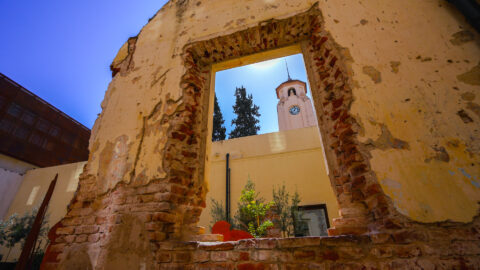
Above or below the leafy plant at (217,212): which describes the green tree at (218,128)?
above

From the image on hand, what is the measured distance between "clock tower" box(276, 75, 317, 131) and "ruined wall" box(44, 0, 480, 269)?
60.4ft

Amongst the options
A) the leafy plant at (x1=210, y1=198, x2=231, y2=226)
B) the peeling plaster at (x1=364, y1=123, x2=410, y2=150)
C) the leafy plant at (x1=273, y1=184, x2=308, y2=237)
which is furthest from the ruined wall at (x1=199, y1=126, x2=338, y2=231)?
the peeling plaster at (x1=364, y1=123, x2=410, y2=150)

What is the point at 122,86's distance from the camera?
2.97 m

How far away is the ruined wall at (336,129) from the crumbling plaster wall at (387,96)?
1 centimetres

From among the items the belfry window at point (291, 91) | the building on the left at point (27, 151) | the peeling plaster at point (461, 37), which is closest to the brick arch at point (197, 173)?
the peeling plaster at point (461, 37)

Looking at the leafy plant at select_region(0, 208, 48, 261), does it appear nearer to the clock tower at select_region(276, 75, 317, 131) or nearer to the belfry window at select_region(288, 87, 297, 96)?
the clock tower at select_region(276, 75, 317, 131)

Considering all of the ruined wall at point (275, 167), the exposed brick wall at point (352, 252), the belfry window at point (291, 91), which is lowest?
the exposed brick wall at point (352, 252)

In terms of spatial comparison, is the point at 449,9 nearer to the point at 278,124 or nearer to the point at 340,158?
the point at 340,158

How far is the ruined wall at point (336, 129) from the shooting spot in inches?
59.1

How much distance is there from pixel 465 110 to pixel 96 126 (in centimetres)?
396

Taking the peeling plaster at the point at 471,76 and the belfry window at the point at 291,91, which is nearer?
the peeling plaster at the point at 471,76

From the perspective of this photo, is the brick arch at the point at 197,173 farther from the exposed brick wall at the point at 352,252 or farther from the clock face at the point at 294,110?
the clock face at the point at 294,110

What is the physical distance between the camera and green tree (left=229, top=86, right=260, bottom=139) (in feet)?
54.6

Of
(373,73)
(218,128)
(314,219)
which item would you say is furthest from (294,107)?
(373,73)
